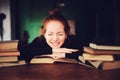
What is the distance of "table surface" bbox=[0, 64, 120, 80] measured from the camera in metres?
1.06

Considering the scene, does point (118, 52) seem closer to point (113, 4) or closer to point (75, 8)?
point (113, 4)

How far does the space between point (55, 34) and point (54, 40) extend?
0.13 feet

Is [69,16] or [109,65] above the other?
[69,16]

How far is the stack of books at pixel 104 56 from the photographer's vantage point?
1248 mm

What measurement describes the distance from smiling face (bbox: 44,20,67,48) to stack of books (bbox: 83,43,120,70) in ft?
1.28

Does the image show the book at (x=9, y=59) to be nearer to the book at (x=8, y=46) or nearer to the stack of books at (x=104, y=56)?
the book at (x=8, y=46)

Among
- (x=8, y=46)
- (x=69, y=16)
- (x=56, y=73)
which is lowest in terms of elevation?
(x=56, y=73)

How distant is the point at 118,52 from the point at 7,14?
308 cm

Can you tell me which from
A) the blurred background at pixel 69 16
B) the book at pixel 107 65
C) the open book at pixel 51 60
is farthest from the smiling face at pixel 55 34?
the blurred background at pixel 69 16

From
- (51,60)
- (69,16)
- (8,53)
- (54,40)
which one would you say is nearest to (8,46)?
(8,53)

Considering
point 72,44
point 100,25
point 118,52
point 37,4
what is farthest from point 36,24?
point 118,52

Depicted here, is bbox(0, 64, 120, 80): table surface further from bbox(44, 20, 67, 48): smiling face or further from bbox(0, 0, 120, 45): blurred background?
bbox(0, 0, 120, 45): blurred background

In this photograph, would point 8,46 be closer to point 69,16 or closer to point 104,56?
point 104,56

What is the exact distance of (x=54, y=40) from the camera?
5.53ft
